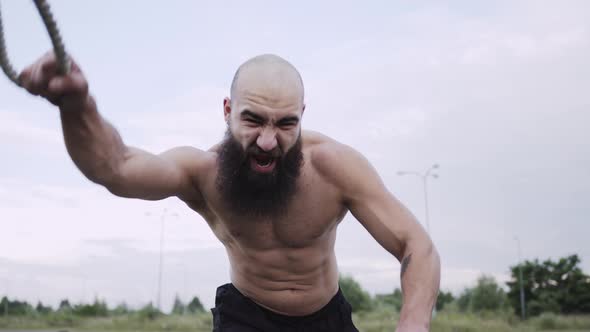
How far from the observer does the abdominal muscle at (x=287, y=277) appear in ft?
13.3

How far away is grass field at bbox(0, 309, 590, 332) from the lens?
89.7 feet

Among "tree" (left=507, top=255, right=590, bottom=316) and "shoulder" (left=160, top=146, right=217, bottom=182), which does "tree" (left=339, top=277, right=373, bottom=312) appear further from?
"shoulder" (left=160, top=146, right=217, bottom=182)

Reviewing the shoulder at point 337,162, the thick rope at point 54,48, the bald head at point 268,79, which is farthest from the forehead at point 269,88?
the thick rope at point 54,48

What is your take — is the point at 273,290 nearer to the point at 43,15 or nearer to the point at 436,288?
the point at 436,288

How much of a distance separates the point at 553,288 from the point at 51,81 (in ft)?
181

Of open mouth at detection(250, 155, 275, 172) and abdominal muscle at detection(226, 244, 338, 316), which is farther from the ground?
open mouth at detection(250, 155, 275, 172)

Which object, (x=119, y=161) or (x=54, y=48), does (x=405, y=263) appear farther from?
(x=54, y=48)

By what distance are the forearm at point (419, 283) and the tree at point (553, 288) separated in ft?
162

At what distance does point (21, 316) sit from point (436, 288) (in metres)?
40.6

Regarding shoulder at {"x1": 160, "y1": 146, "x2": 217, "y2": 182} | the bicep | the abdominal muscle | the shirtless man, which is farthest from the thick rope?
the abdominal muscle

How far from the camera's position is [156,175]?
336cm

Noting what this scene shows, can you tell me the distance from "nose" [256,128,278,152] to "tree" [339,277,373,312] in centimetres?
4827

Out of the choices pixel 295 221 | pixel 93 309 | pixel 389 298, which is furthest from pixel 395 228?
pixel 389 298

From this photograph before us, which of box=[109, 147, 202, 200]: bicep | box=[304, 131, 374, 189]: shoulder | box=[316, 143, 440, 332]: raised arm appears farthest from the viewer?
box=[304, 131, 374, 189]: shoulder
